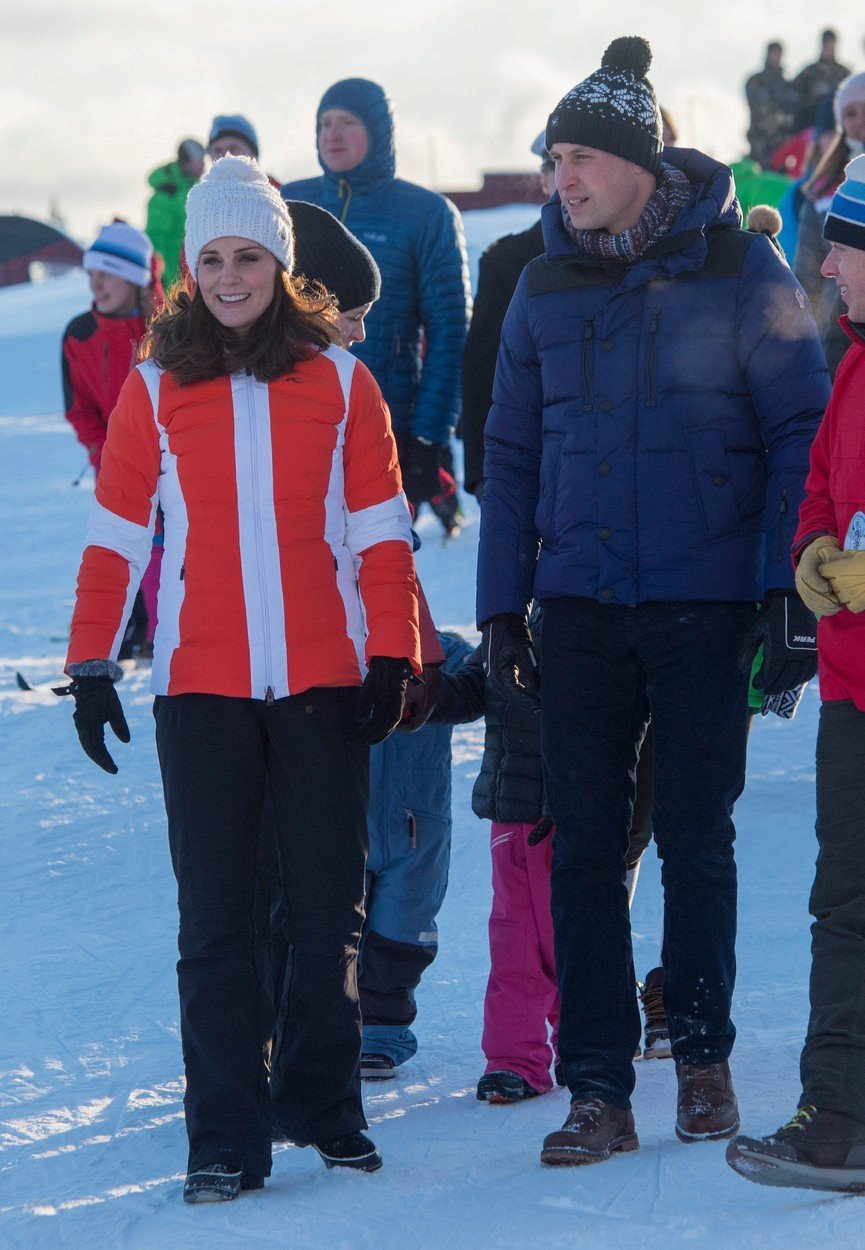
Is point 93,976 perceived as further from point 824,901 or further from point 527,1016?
point 824,901

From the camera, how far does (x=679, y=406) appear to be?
322 centimetres

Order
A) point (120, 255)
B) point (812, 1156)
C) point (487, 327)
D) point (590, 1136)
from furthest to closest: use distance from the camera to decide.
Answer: point (120, 255) → point (487, 327) → point (590, 1136) → point (812, 1156)

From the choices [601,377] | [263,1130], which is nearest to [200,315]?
[601,377]

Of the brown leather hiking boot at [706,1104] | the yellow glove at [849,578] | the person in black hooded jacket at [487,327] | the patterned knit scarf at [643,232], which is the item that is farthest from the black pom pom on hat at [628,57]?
the brown leather hiking boot at [706,1104]

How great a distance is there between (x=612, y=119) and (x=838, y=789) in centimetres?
130

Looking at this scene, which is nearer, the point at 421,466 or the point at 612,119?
the point at 612,119

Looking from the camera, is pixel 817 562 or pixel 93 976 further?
pixel 93 976

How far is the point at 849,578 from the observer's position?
288 centimetres

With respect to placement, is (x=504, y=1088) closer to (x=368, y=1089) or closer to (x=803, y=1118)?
(x=368, y=1089)

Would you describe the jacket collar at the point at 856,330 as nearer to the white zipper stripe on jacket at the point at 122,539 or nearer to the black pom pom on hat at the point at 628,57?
the black pom pom on hat at the point at 628,57

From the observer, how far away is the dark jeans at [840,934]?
9.46ft

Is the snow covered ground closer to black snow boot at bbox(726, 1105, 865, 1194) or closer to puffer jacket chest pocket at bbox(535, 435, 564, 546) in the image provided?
black snow boot at bbox(726, 1105, 865, 1194)

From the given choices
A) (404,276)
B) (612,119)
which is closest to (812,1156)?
(612,119)

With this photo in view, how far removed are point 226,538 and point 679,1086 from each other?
51.8 inches
